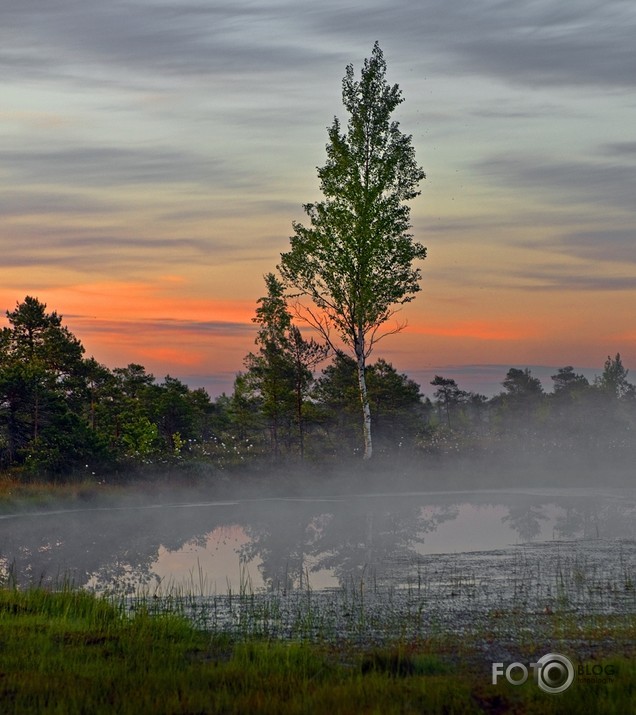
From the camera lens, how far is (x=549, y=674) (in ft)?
32.0

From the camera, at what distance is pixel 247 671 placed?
32.2 ft

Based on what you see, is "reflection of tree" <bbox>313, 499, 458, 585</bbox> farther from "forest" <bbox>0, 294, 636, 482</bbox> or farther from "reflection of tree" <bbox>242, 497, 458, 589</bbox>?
"forest" <bbox>0, 294, 636, 482</bbox>

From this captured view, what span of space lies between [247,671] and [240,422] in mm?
60723

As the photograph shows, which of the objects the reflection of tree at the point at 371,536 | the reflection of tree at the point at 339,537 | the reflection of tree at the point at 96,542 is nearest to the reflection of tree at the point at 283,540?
the reflection of tree at the point at 339,537

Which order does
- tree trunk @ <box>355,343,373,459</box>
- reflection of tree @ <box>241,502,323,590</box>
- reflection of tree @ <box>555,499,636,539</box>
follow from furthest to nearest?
tree trunk @ <box>355,343,373,459</box> < reflection of tree @ <box>555,499,636,539</box> < reflection of tree @ <box>241,502,323,590</box>

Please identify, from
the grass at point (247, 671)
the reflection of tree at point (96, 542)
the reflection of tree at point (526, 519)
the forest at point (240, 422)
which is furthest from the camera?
the forest at point (240, 422)

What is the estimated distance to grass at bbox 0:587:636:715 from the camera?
8.55 metres

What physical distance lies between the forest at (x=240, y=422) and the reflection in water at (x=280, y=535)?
5.02 m

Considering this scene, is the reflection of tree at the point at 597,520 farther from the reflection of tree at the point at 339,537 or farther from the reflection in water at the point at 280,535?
the reflection of tree at the point at 339,537

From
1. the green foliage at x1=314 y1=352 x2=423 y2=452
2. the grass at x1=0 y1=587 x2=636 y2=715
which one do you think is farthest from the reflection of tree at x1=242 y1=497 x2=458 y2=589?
the green foliage at x1=314 y1=352 x2=423 y2=452

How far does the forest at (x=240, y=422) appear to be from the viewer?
124 ft

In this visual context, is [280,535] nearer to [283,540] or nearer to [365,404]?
[283,540]

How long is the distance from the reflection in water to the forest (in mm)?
5017

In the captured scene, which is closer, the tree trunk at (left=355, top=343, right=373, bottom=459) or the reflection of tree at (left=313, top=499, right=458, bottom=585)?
the reflection of tree at (left=313, top=499, right=458, bottom=585)
